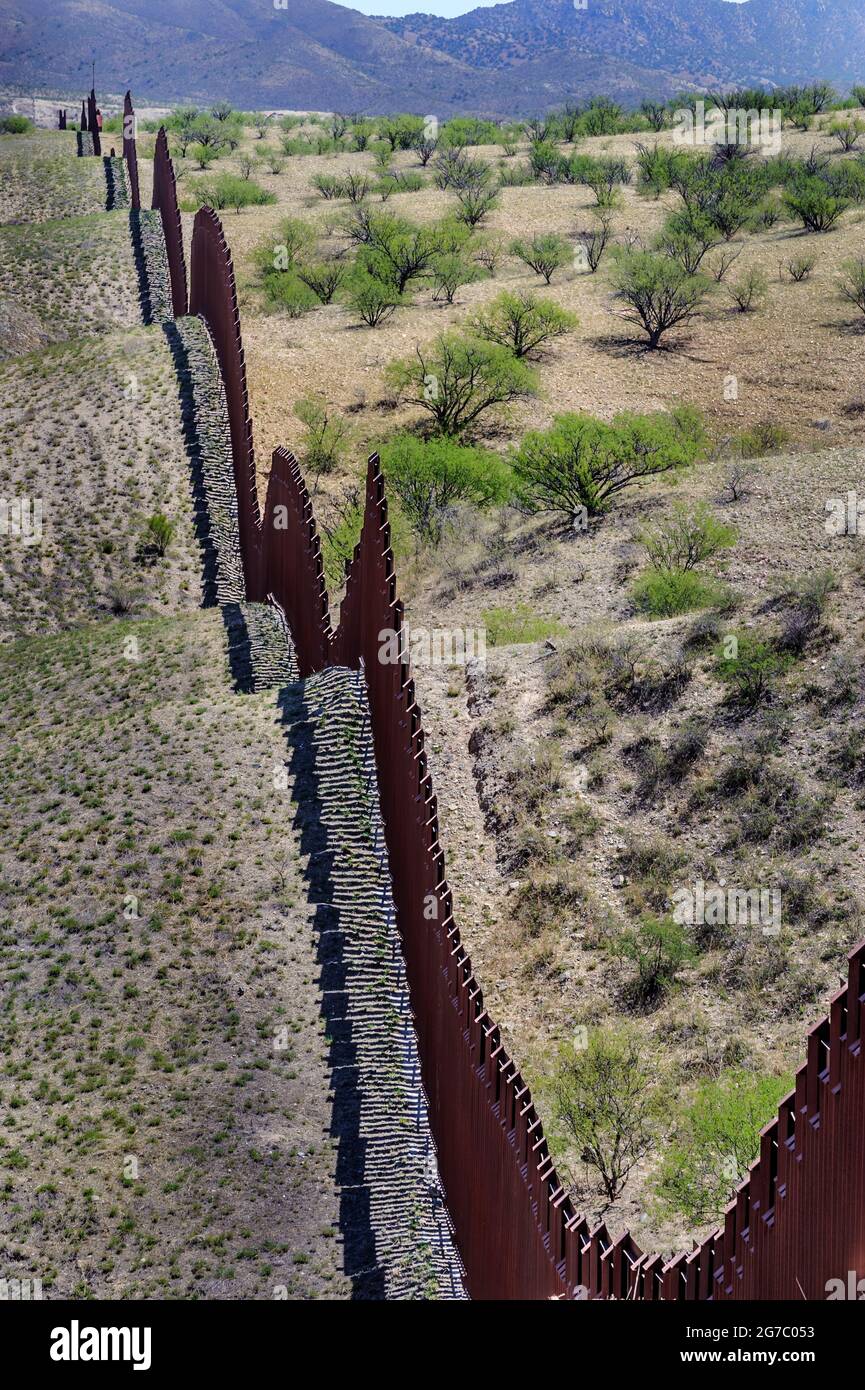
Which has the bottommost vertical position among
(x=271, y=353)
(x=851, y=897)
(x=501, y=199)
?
(x=851, y=897)

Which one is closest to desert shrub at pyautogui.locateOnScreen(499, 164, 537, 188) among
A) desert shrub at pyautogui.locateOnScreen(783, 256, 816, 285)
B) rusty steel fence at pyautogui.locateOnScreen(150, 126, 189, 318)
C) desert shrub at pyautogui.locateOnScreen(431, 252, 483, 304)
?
desert shrub at pyautogui.locateOnScreen(431, 252, 483, 304)

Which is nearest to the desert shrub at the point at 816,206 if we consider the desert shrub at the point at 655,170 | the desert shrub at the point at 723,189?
the desert shrub at the point at 723,189

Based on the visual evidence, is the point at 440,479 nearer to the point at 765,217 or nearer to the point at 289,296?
the point at 289,296

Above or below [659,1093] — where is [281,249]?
above

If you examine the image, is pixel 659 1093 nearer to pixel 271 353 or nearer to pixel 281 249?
pixel 271 353

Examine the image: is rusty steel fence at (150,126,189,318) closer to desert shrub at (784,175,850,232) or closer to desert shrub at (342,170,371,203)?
desert shrub at (342,170,371,203)
